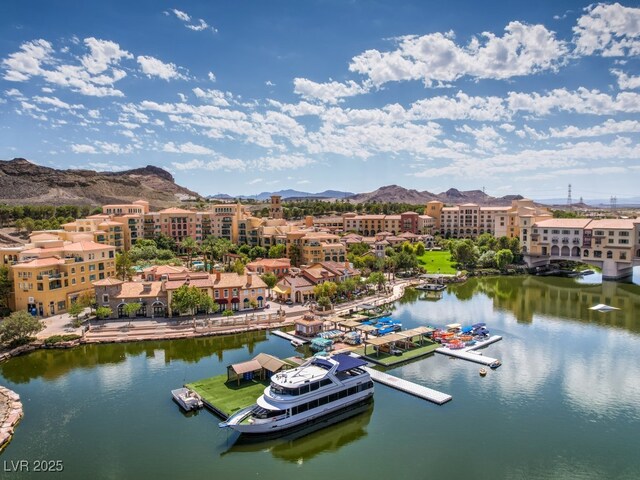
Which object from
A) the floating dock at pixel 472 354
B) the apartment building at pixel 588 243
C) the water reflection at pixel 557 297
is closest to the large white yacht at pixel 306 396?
the floating dock at pixel 472 354

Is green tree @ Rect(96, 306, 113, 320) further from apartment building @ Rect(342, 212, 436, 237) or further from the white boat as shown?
apartment building @ Rect(342, 212, 436, 237)

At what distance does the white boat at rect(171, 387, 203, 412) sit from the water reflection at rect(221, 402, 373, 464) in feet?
11.8

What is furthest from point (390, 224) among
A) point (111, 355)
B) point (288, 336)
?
point (111, 355)

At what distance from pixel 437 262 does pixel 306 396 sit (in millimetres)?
56566

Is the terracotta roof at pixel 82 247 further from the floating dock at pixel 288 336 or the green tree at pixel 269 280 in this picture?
the floating dock at pixel 288 336

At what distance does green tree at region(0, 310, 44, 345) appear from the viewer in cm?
3200

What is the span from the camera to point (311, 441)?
69.9 ft

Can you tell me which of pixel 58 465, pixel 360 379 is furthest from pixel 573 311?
pixel 58 465

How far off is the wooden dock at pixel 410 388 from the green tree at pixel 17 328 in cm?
2378

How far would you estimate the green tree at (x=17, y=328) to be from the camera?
32.0 m

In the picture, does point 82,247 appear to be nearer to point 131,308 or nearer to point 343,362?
point 131,308

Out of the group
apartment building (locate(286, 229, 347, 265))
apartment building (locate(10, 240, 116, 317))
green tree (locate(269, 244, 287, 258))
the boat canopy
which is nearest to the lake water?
the boat canopy

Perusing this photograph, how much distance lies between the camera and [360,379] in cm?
2450

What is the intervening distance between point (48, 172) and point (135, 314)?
426 ft
